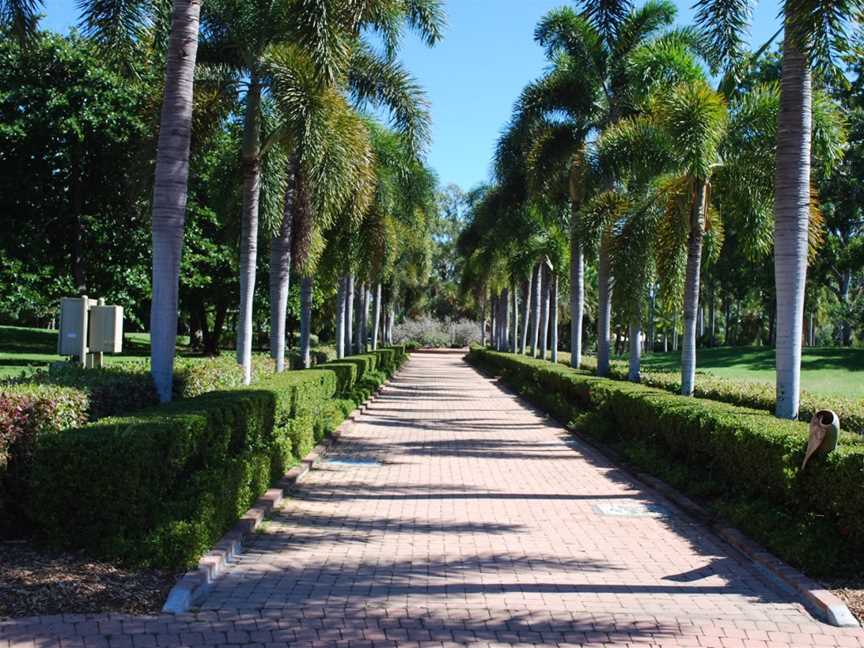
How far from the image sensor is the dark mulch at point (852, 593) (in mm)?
5875

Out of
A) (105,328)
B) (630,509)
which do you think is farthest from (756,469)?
(105,328)

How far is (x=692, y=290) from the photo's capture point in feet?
51.2

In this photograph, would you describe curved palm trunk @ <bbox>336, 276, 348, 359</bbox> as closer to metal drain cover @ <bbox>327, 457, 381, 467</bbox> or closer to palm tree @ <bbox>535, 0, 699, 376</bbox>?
palm tree @ <bbox>535, 0, 699, 376</bbox>

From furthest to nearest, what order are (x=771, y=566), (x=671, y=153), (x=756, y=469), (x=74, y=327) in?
(x=671, y=153) → (x=74, y=327) → (x=756, y=469) → (x=771, y=566)

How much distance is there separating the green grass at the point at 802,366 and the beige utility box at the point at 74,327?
73.6 ft

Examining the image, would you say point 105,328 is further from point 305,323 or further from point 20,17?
point 305,323

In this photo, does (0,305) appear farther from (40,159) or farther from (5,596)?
(5,596)

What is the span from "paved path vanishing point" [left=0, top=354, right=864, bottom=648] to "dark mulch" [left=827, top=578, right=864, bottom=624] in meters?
0.31

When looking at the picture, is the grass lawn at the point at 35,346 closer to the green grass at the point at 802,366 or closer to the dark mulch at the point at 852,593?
the green grass at the point at 802,366

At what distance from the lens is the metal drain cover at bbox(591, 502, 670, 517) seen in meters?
9.29

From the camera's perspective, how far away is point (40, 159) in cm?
2548

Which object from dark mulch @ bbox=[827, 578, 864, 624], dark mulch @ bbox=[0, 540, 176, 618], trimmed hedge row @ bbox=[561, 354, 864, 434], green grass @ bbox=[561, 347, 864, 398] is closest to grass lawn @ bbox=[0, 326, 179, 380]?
trimmed hedge row @ bbox=[561, 354, 864, 434]

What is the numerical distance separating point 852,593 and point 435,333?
7620 centimetres

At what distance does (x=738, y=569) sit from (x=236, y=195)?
49.3ft
